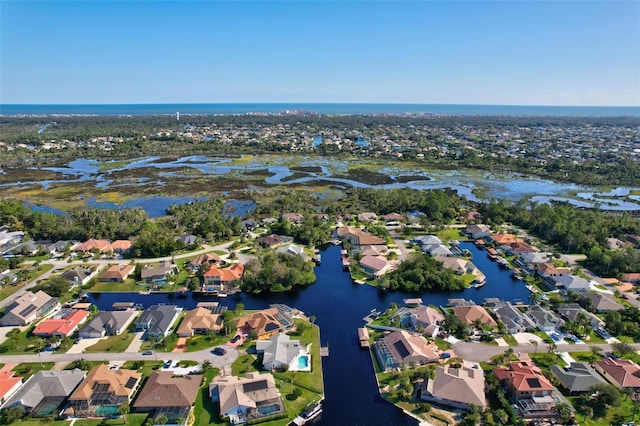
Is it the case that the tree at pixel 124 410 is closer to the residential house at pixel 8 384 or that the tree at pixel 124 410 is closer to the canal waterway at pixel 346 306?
the residential house at pixel 8 384

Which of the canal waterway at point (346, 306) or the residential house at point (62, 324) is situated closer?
the canal waterway at point (346, 306)

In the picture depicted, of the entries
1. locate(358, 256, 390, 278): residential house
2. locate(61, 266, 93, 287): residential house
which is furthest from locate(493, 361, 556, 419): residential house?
locate(61, 266, 93, 287): residential house

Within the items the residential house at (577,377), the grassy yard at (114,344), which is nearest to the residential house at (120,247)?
the grassy yard at (114,344)

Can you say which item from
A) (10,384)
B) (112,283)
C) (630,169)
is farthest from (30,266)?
(630,169)

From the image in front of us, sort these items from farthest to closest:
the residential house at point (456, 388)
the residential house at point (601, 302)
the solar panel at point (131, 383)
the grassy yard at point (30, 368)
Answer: the residential house at point (601, 302) → the grassy yard at point (30, 368) → the solar panel at point (131, 383) → the residential house at point (456, 388)

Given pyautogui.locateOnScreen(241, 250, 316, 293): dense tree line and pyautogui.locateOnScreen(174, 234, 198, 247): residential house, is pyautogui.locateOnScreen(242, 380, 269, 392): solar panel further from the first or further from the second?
pyautogui.locateOnScreen(174, 234, 198, 247): residential house

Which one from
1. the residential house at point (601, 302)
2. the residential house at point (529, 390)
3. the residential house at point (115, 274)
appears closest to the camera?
the residential house at point (529, 390)

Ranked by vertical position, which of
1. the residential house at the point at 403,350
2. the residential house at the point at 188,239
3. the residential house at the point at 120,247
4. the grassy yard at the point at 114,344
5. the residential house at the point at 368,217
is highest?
the residential house at the point at 368,217

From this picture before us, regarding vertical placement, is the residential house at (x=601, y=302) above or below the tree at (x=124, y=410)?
above
